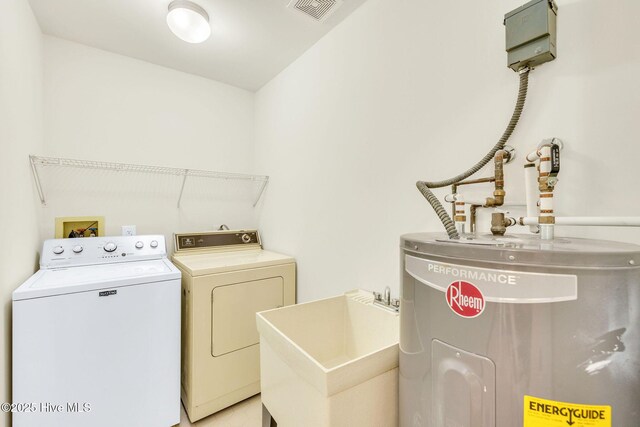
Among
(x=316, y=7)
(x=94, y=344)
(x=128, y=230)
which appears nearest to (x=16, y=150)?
(x=128, y=230)

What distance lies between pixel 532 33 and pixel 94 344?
236 centimetres

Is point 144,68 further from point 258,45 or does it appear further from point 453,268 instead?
point 453,268

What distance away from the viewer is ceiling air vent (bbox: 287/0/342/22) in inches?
63.1

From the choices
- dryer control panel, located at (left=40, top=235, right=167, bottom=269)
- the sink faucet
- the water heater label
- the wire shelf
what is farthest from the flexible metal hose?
dryer control panel, located at (left=40, top=235, right=167, bottom=269)

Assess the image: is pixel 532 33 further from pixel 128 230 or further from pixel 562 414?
pixel 128 230

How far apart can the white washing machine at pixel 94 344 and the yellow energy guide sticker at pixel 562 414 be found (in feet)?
5.77

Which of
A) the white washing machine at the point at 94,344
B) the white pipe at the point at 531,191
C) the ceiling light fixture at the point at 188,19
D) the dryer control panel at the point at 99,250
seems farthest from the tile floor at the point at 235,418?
the ceiling light fixture at the point at 188,19

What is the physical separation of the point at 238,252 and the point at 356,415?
1875 mm

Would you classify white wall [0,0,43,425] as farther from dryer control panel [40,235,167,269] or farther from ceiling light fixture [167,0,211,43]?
ceiling light fixture [167,0,211,43]

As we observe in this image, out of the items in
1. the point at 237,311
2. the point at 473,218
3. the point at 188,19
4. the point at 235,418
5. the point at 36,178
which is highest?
the point at 188,19

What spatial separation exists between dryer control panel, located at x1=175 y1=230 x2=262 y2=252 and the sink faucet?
1.52 m

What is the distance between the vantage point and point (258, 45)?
2062mm

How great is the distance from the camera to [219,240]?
2.51m

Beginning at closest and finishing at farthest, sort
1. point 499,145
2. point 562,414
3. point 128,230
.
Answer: point 562,414 → point 499,145 → point 128,230
